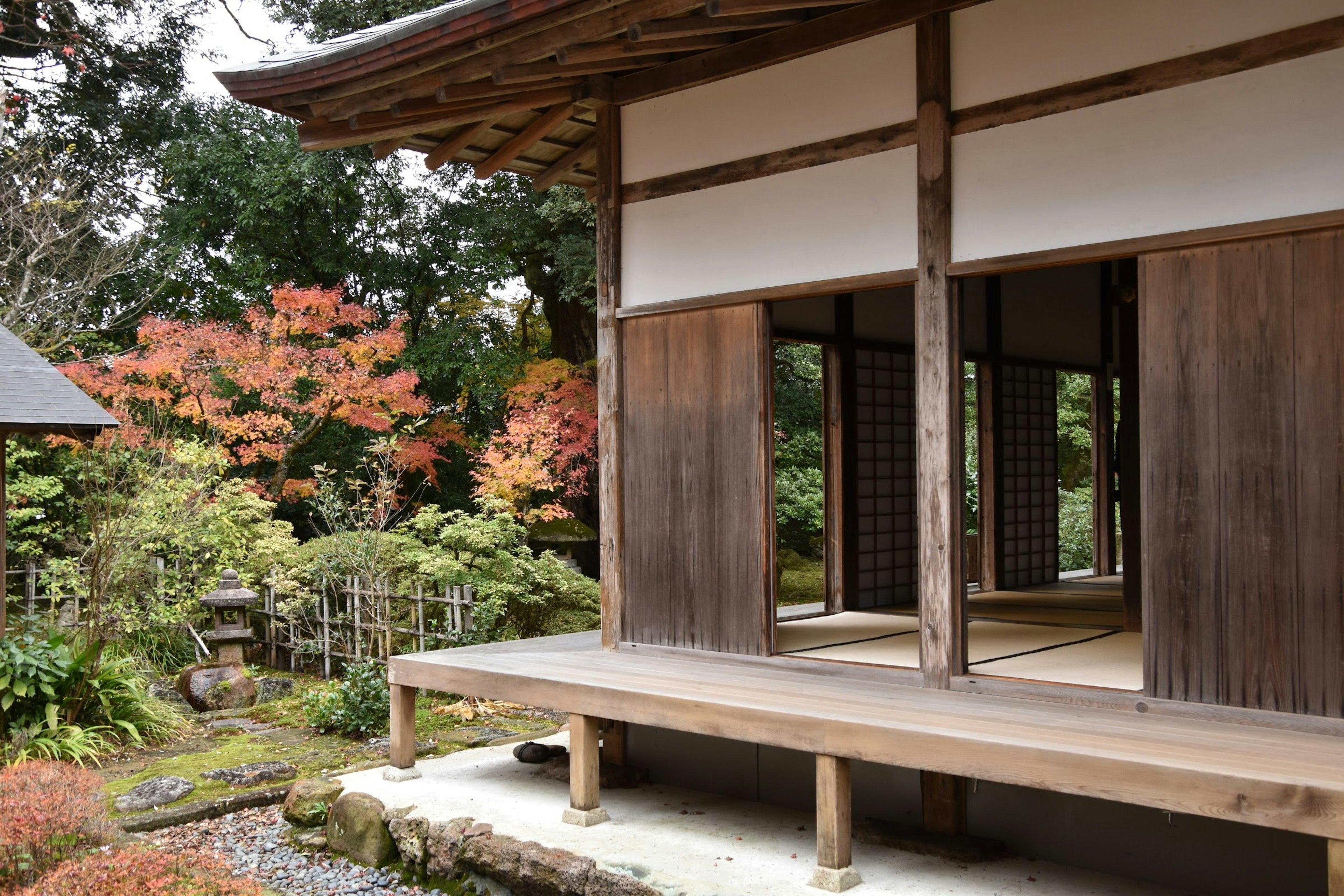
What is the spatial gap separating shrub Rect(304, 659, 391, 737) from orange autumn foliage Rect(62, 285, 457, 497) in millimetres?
4638

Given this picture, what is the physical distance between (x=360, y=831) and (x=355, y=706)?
7.81 feet

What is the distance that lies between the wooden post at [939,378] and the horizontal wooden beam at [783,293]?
0.58ft

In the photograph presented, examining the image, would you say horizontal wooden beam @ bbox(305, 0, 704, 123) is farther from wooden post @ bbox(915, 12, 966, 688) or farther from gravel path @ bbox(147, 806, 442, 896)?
gravel path @ bbox(147, 806, 442, 896)

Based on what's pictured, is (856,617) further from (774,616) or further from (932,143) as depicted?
(932,143)

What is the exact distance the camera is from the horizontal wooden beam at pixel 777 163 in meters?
4.82

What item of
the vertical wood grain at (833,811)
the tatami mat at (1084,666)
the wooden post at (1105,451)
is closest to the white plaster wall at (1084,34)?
the tatami mat at (1084,666)

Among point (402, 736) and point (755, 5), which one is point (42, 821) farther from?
point (755, 5)

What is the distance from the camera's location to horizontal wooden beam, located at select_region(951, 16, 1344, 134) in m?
3.71

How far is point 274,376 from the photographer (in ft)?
38.8

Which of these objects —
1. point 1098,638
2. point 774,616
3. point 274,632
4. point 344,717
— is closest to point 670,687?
point 774,616

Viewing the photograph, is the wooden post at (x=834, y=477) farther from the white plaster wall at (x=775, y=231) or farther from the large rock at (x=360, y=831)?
the large rock at (x=360, y=831)

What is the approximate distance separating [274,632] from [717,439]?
670 centimetres

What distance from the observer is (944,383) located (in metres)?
4.57

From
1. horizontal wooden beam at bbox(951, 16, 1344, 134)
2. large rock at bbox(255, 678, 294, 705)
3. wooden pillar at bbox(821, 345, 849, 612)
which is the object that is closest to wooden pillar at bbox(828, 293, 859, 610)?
wooden pillar at bbox(821, 345, 849, 612)
